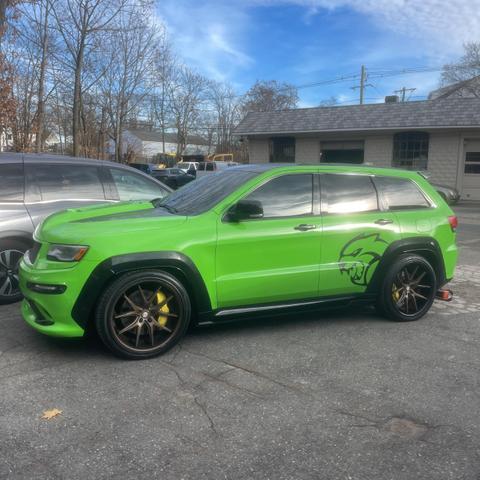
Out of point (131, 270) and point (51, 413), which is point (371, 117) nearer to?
point (131, 270)

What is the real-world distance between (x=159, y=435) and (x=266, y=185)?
8.12 ft

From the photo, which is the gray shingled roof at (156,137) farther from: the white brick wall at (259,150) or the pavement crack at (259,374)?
the pavement crack at (259,374)

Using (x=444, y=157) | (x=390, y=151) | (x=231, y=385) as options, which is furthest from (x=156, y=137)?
(x=231, y=385)

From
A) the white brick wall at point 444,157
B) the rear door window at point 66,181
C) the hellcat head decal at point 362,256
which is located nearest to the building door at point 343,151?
the white brick wall at point 444,157

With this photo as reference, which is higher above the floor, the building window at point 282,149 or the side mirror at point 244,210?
the building window at point 282,149

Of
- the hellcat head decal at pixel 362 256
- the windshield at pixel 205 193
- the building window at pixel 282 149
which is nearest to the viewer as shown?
the windshield at pixel 205 193

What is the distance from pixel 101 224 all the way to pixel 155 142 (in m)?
91.3

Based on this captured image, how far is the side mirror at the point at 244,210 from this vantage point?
421 cm

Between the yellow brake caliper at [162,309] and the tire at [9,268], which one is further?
the tire at [9,268]

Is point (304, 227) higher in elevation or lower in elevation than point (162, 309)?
higher

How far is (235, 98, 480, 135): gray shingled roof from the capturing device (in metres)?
20.0

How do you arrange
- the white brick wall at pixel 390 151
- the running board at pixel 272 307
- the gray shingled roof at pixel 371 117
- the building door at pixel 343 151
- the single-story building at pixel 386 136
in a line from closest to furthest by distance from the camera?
the running board at pixel 272 307 → the gray shingled roof at pixel 371 117 → the single-story building at pixel 386 136 → the white brick wall at pixel 390 151 → the building door at pixel 343 151

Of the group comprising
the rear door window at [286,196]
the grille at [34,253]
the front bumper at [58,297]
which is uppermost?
the rear door window at [286,196]

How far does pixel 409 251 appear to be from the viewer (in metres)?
5.09
